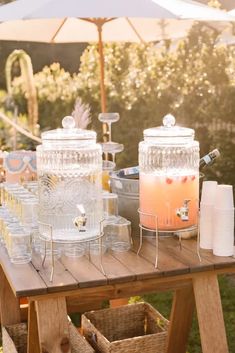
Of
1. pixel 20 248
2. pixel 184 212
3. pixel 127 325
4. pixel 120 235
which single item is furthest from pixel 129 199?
pixel 127 325

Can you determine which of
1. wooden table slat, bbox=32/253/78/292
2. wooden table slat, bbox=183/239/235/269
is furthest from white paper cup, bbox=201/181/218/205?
wooden table slat, bbox=32/253/78/292

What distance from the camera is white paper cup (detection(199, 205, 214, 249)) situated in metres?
1.89

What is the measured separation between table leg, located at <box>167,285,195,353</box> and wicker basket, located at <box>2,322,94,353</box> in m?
0.34

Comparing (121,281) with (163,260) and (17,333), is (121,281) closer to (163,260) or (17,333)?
(163,260)

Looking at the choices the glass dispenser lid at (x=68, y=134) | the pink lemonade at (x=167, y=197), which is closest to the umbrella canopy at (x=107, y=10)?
the glass dispenser lid at (x=68, y=134)

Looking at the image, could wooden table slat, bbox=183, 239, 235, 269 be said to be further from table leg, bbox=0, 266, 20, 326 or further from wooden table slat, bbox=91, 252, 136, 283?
table leg, bbox=0, 266, 20, 326

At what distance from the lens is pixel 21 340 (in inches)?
97.0

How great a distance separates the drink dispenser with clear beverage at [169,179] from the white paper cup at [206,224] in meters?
0.04

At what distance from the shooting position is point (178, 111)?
5750mm

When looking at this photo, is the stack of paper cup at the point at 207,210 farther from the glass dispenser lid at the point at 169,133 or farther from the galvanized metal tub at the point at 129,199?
the galvanized metal tub at the point at 129,199

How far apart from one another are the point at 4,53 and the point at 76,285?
6.92 metres

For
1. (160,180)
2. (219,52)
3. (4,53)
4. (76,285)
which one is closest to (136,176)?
(160,180)

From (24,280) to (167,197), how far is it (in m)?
0.51

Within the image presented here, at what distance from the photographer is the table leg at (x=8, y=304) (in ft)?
8.20
